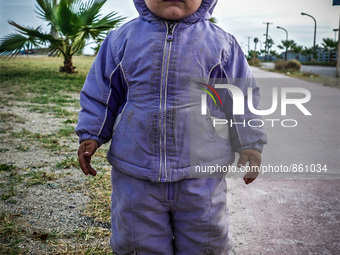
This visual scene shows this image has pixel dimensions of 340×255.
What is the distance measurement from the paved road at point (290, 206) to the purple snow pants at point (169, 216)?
553mm

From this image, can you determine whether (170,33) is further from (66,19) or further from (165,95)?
(66,19)

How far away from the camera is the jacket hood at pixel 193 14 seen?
1566 millimetres

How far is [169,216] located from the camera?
160 cm

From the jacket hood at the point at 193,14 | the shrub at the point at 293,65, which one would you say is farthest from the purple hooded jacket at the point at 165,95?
the shrub at the point at 293,65

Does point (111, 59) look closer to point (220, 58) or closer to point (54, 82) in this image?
Result: point (220, 58)

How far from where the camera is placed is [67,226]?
7.36 feet

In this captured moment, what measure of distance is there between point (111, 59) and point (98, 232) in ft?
3.53

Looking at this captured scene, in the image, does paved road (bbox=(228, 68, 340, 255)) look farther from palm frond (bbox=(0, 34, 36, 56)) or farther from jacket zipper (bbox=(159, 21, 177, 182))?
palm frond (bbox=(0, 34, 36, 56))

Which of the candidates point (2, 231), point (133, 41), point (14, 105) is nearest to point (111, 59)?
point (133, 41)

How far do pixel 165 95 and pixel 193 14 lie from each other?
38cm

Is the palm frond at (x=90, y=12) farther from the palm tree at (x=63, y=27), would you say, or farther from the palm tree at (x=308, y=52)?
the palm tree at (x=308, y=52)

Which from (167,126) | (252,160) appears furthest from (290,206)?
(167,126)

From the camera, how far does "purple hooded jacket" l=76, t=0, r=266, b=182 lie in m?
1.49

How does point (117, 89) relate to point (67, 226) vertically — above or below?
above
